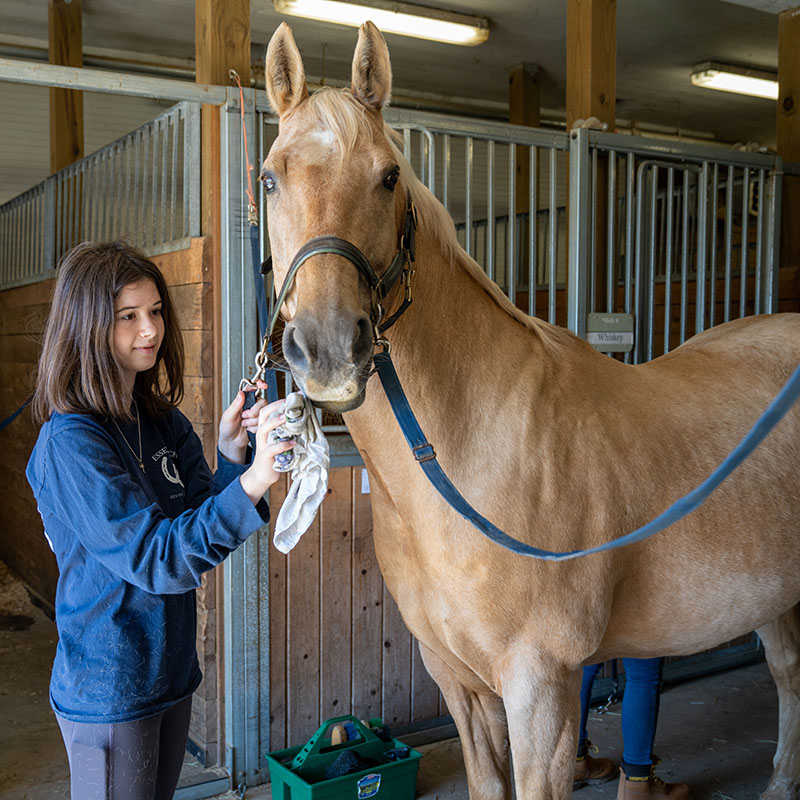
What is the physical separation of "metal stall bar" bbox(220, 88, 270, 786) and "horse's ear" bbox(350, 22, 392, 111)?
1079 mm

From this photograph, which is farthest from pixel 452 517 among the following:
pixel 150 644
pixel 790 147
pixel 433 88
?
pixel 433 88

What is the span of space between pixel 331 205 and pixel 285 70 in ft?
1.08

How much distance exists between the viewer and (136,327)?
135cm

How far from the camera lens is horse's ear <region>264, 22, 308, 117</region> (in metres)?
1.38

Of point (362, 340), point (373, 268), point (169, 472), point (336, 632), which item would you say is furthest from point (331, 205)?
point (336, 632)

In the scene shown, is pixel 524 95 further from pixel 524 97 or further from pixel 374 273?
pixel 374 273

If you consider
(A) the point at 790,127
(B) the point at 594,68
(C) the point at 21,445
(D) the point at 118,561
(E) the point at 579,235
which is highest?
(B) the point at 594,68

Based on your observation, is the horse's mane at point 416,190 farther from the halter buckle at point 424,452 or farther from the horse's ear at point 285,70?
the halter buckle at point 424,452

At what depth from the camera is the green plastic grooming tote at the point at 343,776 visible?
2.19 m

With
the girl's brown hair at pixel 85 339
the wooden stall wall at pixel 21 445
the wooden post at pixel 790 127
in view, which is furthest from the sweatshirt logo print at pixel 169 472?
the wooden post at pixel 790 127

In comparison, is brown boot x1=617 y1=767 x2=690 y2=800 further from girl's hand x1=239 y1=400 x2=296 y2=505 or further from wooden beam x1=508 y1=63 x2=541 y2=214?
wooden beam x1=508 y1=63 x2=541 y2=214

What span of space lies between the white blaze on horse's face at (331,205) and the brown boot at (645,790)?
1668 millimetres

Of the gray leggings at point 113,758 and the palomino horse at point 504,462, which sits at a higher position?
the palomino horse at point 504,462

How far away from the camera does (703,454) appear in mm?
1779
